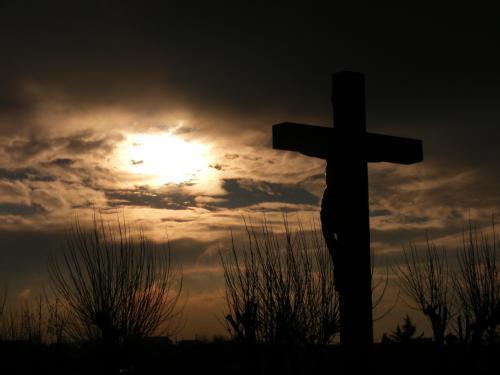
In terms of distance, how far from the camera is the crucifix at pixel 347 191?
485cm

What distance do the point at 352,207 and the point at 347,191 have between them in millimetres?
142

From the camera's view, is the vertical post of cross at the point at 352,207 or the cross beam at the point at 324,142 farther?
the cross beam at the point at 324,142

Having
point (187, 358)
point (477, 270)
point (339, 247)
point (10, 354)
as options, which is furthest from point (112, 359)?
point (187, 358)

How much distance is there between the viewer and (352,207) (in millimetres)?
5020

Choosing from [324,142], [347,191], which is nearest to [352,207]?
[347,191]

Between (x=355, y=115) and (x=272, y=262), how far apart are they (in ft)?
17.9

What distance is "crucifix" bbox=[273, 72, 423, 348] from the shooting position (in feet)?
15.9

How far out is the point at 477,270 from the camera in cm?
1332

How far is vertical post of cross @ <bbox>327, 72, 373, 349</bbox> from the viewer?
4.82 metres

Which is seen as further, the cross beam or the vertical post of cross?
the cross beam

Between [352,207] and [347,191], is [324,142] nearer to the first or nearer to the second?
[347,191]

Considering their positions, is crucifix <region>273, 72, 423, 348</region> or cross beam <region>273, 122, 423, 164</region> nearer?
crucifix <region>273, 72, 423, 348</region>

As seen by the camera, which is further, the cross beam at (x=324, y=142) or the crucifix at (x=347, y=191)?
the cross beam at (x=324, y=142)

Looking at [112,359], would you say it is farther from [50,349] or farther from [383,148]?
[50,349]
